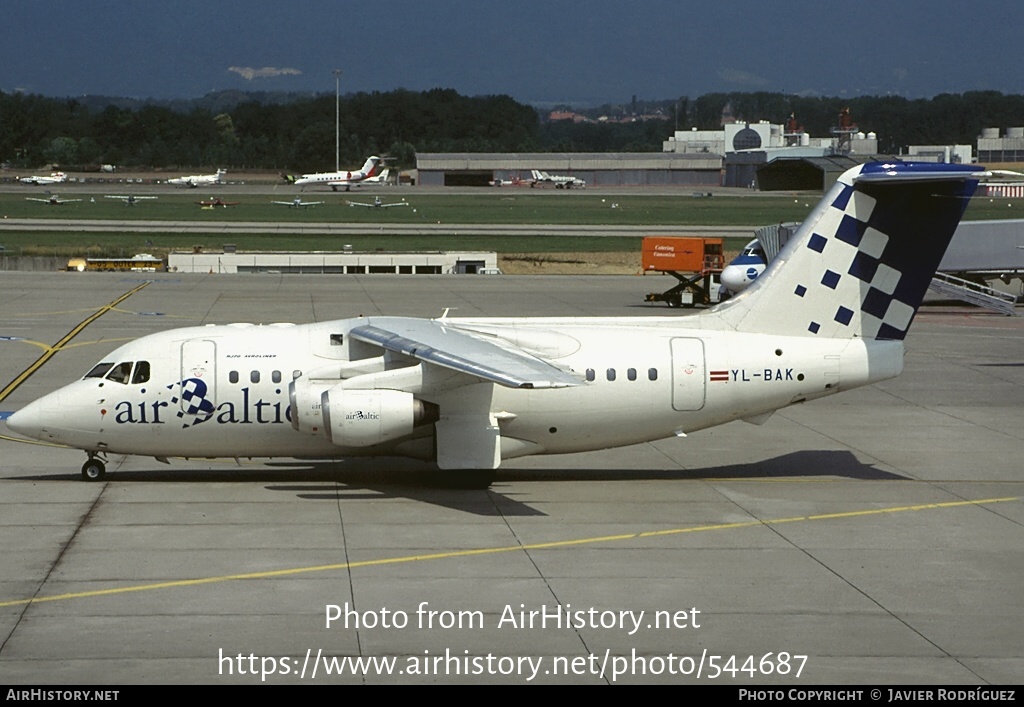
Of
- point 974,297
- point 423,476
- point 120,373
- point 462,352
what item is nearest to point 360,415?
point 462,352

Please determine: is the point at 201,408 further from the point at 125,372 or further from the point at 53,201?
the point at 53,201

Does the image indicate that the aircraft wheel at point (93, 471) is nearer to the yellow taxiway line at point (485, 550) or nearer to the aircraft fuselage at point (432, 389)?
the aircraft fuselage at point (432, 389)

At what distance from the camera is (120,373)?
25438mm

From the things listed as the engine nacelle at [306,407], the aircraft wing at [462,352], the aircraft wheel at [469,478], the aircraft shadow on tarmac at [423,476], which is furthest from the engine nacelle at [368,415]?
the aircraft wheel at [469,478]

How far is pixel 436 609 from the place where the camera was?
1778 cm

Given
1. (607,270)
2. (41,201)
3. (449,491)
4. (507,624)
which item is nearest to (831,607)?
(507,624)

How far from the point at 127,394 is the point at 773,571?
12.7 meters

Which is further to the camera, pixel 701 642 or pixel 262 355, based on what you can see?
pixel 262 355

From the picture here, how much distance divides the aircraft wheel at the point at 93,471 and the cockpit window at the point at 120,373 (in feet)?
5.85

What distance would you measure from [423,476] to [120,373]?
6.27 metres

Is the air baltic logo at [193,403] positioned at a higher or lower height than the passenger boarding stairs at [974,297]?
higher

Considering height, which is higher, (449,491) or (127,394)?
(127,394)

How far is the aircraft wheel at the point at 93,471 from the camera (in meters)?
25.8
